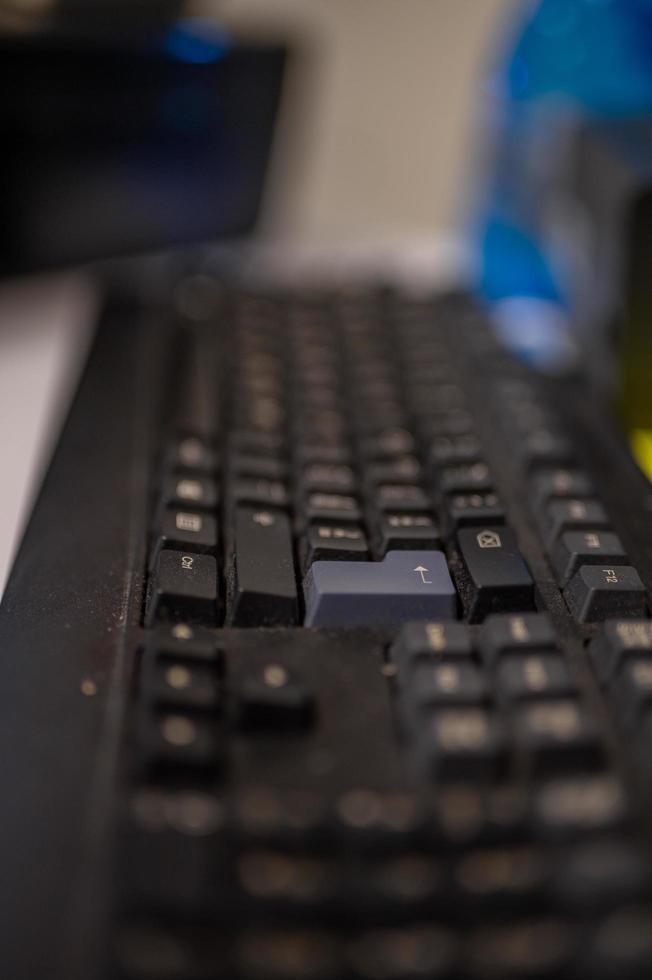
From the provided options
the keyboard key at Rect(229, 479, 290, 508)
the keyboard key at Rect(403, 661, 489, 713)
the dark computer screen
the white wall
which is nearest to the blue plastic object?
the white wall

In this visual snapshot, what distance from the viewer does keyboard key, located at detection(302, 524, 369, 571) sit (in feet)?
1.14

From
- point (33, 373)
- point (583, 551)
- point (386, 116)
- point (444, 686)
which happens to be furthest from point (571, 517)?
point (386, 116)

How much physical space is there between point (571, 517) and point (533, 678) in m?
0.11

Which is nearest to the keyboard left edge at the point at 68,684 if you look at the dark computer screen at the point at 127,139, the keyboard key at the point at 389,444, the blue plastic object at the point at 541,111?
the keyboard key at the point at 389,444

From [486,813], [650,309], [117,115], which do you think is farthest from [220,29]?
[486,813]

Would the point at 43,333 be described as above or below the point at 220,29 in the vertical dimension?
below

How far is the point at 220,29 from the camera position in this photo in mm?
641

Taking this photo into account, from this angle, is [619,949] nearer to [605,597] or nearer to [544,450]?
[605,597]

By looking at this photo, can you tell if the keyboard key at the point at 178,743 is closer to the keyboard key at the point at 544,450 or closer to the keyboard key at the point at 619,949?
the keyboard key at the point at 619,949

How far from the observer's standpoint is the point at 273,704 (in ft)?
0.89

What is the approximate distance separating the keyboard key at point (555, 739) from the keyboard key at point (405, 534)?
0.10 m

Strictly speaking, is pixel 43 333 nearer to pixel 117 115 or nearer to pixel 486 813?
pixel 117 115

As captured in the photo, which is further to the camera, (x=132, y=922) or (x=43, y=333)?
(x=43, y=333)

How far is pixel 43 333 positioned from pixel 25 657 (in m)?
0.37
